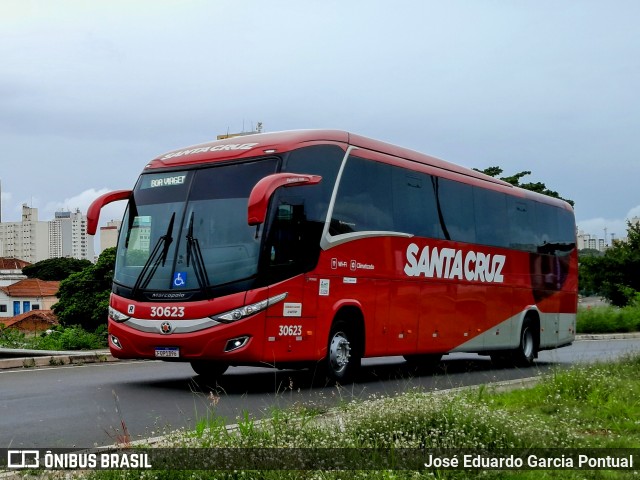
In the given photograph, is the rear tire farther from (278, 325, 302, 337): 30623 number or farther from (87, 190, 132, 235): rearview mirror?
(87, 190, 132, 235): rearview mirror

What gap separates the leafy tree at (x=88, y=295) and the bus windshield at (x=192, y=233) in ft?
45.1

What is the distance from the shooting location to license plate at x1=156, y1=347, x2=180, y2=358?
12.4 m

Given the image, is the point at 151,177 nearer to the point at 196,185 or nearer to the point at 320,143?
the point at 196,185

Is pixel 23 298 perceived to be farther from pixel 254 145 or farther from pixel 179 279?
pixel 179 279

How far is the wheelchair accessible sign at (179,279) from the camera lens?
1259cm

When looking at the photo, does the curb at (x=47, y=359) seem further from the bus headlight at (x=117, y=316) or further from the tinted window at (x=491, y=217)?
the tinted window at (x=491, y=217)

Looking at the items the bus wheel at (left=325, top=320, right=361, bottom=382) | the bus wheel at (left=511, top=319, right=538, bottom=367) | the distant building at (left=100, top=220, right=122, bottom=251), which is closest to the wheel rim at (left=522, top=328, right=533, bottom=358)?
the bus wheel at (left=511, top=319, right=538, bottom=367)

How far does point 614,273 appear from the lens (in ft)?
177

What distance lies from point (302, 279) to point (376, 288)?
2.08 metres

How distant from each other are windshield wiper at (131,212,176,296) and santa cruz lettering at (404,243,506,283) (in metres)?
4.34

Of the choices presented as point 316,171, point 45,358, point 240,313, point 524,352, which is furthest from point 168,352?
point 524,352

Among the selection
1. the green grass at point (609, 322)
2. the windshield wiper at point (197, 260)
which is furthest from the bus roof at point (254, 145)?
the green grass at point (609, 322)

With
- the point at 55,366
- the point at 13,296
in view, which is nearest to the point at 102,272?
the point at 55,366

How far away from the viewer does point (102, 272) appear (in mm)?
27344
